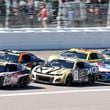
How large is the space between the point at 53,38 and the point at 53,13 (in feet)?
6.14

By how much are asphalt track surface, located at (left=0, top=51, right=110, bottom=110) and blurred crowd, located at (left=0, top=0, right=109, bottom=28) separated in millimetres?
9848

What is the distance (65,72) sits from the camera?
64.1ft

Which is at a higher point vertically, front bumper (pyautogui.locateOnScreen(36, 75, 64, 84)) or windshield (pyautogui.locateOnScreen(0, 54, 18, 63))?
windshield (pyautogui.locateOnScreen(0, 54, 18, 63))

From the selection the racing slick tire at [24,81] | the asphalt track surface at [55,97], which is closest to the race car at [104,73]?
the asphalt track surface at [55,97]

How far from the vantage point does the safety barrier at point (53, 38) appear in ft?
100

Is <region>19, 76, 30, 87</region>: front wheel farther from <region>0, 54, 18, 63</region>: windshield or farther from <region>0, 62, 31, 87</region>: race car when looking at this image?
<region>0, 54, 18, 63</region>: windshield

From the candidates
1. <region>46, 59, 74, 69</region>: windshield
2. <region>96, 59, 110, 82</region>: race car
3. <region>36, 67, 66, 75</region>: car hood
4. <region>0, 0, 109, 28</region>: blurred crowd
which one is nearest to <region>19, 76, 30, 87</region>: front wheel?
<region>36, 67, 66, 75</region>: car hood

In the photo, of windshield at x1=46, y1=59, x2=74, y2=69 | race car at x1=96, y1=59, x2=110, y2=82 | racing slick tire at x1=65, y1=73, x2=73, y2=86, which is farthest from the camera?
race car at x1=96, y1=59, x2=110, y2=82

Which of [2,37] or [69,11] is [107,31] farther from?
[2,37]

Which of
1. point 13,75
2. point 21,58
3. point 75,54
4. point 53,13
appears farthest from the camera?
point 53,13

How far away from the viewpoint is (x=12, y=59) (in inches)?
856

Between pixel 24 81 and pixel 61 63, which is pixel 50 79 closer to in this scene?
pixel 61 63

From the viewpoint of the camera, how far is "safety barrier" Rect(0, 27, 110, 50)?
30.5 meters

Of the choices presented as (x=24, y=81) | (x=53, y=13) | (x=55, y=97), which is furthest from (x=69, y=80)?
(x=53, y=13)
